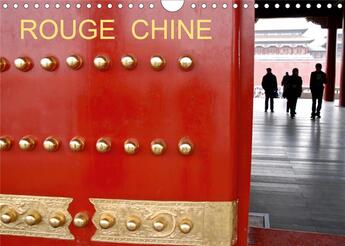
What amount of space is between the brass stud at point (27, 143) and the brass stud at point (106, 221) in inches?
9.2

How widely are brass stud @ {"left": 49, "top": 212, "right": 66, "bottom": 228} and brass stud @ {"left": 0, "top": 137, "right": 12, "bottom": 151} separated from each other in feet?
0.65

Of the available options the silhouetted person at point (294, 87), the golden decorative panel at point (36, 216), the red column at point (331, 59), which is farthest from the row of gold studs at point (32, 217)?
the red column at point (331, 59)

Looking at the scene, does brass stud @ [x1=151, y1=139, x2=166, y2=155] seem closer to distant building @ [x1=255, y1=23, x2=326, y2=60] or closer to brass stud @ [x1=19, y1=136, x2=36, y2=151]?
brass stud @ [x1=19, y1=136, x2=36, y2=151]

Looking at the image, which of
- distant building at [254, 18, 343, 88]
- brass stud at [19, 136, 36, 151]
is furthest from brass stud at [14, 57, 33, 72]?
distant building at [254, 18, 343, 88]

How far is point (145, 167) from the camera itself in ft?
3.41

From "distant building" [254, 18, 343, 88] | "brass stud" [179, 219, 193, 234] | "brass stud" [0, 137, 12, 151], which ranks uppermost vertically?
"distant building" [254, 18, 343, 88]

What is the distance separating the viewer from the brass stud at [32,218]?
1079mm

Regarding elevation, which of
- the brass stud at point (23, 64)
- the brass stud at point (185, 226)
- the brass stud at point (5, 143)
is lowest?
the brass stud at point (185, 226)

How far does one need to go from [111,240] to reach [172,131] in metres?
0.31

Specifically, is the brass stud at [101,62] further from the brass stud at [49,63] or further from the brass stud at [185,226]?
the brass stud at [185,226]

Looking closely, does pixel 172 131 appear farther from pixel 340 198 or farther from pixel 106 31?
pixel 340 198

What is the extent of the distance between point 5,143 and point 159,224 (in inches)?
16.3

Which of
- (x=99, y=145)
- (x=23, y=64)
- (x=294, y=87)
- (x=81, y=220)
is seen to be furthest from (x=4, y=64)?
(x=294, y=87)

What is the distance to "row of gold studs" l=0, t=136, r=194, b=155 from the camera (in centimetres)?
100
